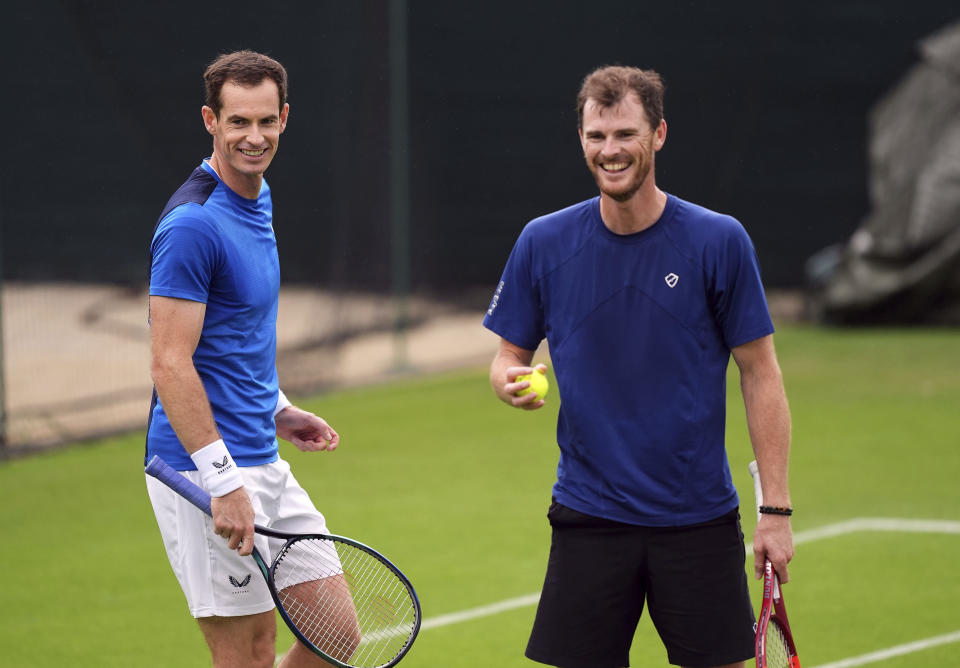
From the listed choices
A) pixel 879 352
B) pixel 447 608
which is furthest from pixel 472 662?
pixel 879 352

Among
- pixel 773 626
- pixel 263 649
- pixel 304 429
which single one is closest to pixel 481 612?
pixel 304 429

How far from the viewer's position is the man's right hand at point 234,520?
4.01m

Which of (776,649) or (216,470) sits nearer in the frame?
(216,470)

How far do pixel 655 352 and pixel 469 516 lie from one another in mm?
4416

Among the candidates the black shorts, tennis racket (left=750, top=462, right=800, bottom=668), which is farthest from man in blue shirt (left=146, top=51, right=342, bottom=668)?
tennis racket (left=750, top=462, right=800, bottom=668)

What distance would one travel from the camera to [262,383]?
4387 mm

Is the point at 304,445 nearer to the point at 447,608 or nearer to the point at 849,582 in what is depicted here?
the point at 447,608

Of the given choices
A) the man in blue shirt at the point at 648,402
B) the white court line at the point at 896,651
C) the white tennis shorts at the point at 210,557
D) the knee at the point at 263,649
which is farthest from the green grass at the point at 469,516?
the man in blue shirt at the point at 648,402

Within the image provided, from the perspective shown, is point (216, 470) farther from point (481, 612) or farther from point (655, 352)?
point (481, 612)

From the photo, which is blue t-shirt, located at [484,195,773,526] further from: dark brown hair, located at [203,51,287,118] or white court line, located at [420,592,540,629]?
white court line, located at [420,592,540,629]

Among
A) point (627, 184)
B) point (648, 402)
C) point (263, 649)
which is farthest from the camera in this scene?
point (263, 649)

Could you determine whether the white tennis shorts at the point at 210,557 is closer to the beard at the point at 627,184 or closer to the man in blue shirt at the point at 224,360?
the man in blue shirt at the point at 224,360

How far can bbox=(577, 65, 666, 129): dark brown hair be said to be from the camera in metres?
3.97

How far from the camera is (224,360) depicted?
13.9 feet
